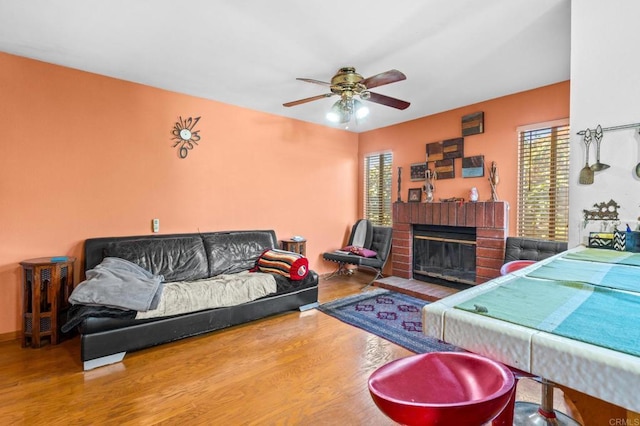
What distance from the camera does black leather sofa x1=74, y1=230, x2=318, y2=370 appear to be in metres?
2.30

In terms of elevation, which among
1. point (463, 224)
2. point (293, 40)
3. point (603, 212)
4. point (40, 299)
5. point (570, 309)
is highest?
point (293, 40)

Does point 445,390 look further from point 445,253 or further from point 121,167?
point 445,253

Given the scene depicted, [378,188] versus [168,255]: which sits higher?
[378,188]

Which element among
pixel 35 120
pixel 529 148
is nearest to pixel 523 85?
pixel 529 148

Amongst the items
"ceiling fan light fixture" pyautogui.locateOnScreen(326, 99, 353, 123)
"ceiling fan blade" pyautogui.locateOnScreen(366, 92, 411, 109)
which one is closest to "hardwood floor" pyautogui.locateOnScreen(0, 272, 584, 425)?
"ceiling fan light fixture" pyautogui.locateOnScreen(326, 99, 353, 123)

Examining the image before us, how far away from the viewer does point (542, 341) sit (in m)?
0.62

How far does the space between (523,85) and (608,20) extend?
5.02 ft

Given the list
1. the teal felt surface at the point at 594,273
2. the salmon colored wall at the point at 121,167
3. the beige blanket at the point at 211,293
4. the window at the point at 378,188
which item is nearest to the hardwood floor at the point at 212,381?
the beige blanket at the point at 211,293

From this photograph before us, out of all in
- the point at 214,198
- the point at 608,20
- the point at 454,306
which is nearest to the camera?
the point at 454,306

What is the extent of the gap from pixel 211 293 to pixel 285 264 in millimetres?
872

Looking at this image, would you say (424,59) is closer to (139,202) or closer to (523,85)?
(523,85)

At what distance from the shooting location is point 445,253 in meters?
4.29

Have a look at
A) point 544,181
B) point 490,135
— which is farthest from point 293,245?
point 544,181

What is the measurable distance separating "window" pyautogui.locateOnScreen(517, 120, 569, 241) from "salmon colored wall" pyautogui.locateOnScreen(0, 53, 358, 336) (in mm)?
2852
